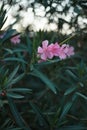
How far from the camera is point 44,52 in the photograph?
2.53 m

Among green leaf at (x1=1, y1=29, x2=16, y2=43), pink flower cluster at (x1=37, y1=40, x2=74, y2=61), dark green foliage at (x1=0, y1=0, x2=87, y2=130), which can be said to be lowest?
dark green foliage at (x1=0, y1=0, x2=87, y2=130)

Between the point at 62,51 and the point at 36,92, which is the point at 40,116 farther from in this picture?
the point at 36,92

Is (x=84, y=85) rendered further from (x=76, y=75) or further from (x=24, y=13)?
(x=24, y=13)

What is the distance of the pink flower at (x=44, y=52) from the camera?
2516 millimetres

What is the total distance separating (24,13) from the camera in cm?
367

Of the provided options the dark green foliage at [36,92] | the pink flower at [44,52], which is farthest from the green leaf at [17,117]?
the pink flower at [44,52]

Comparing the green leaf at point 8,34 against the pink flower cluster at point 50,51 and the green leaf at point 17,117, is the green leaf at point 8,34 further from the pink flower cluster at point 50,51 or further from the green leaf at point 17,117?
the green leaf at point 17,117

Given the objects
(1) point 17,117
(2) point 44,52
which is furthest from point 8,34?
(1) point 17,117

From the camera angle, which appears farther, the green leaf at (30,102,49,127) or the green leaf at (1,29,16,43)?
the green leaf at (1,29,16,43)

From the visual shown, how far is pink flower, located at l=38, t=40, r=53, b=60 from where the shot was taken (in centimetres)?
252

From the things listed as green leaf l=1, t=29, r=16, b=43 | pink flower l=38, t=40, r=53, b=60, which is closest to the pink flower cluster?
pink flower l=38, t=40, r=53, b=60

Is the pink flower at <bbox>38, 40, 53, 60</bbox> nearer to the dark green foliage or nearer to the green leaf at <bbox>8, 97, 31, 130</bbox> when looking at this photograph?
the dark green foliage

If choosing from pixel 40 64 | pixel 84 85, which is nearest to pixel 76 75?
pixel 84 85

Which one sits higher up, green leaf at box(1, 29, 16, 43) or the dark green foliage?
green leaf at box(1, 29, 16, 43)
